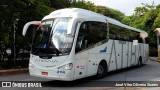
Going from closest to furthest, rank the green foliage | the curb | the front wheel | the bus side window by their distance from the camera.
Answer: the bus side window → the front wheel → the curb → the green foliage

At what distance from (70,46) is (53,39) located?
30.0 inches

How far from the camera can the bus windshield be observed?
12.4 metres

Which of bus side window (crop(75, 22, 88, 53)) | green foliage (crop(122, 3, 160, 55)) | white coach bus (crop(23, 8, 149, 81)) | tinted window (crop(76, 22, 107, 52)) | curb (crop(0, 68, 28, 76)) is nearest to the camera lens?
white coach bus (crop(23, 8, 149, 81))

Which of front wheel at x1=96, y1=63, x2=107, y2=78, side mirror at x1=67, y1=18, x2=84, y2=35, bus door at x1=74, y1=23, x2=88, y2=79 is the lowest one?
front wheel at x1=96, y1=63, x2=107, y2=78

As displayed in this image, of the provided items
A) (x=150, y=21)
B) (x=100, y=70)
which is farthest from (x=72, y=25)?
(x=150, y=21)

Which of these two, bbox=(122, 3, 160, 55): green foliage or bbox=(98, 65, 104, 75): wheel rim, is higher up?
bbox=(122, 3, 160, 55): green foliage

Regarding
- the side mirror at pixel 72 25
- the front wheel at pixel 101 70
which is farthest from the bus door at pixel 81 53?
the front wheel at pixel 101 70

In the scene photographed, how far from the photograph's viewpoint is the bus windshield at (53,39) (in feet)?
40.8

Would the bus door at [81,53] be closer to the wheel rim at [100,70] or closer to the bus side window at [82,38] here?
Result: the bus side window at [82,38]

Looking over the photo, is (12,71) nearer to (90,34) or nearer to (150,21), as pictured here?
(90,34)

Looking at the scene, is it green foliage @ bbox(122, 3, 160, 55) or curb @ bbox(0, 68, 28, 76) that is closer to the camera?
curb @ bbox(0, 68, 28, 76)

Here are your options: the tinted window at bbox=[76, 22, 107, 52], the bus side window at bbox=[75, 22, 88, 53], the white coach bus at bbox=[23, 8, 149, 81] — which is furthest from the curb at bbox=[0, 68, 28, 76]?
the bus side window at bbox=[75, 22, 88, 53]

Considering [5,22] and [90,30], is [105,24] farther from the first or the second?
[5,22]

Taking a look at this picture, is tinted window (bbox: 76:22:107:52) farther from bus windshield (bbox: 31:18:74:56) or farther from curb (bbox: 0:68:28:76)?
curb (bbox: 0:68:28:76)
